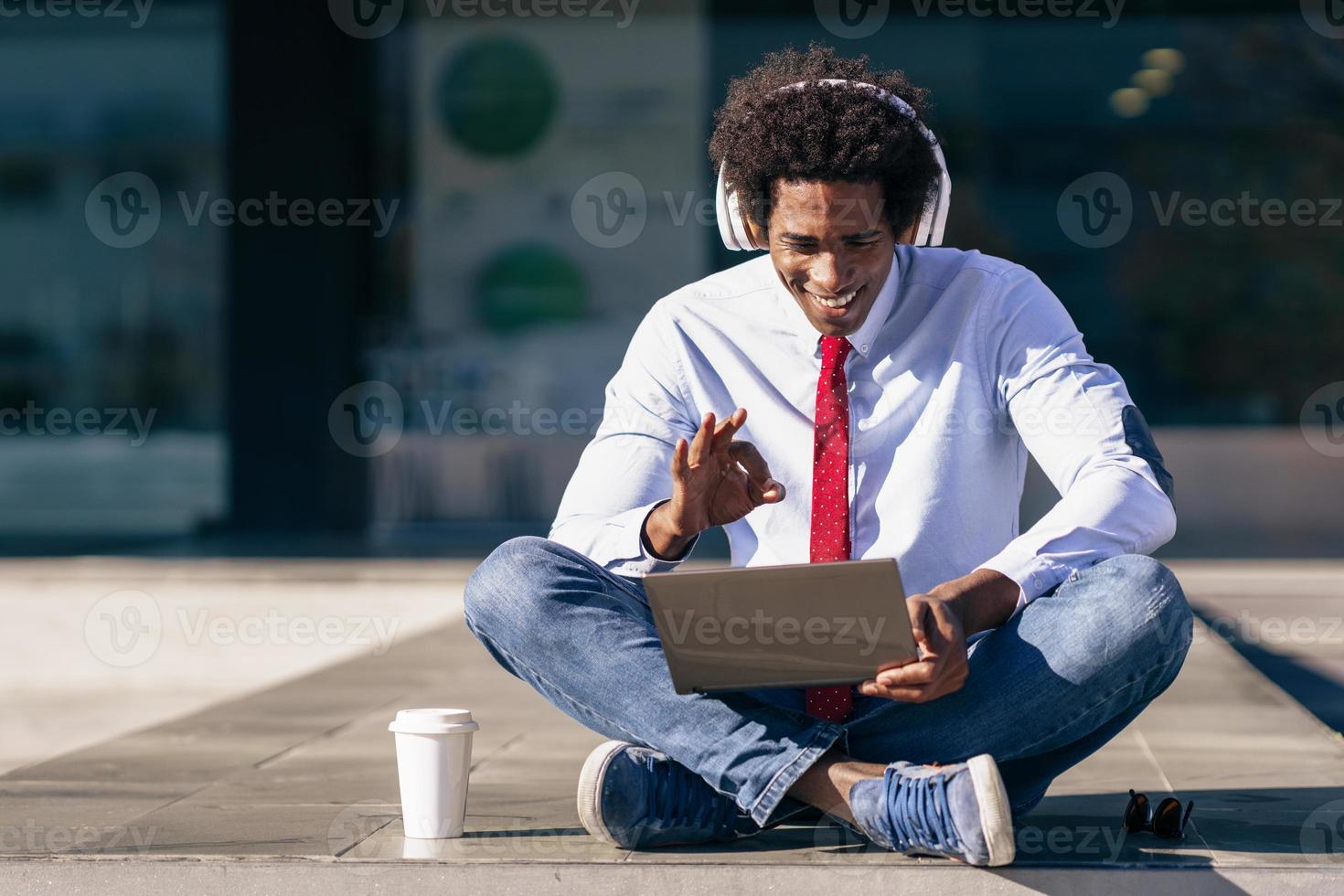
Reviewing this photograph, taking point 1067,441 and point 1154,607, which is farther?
point 1067,441

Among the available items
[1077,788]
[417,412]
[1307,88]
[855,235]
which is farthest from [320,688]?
[1307,88]

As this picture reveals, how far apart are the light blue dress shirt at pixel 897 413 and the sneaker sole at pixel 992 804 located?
0.51m

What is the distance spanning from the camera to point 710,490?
254 centimetres

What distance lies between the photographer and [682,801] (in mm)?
2588

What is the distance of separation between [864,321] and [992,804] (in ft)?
2.86

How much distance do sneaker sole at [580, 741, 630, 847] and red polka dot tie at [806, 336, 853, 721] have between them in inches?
13.9

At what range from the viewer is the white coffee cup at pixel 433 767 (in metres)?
2.63
